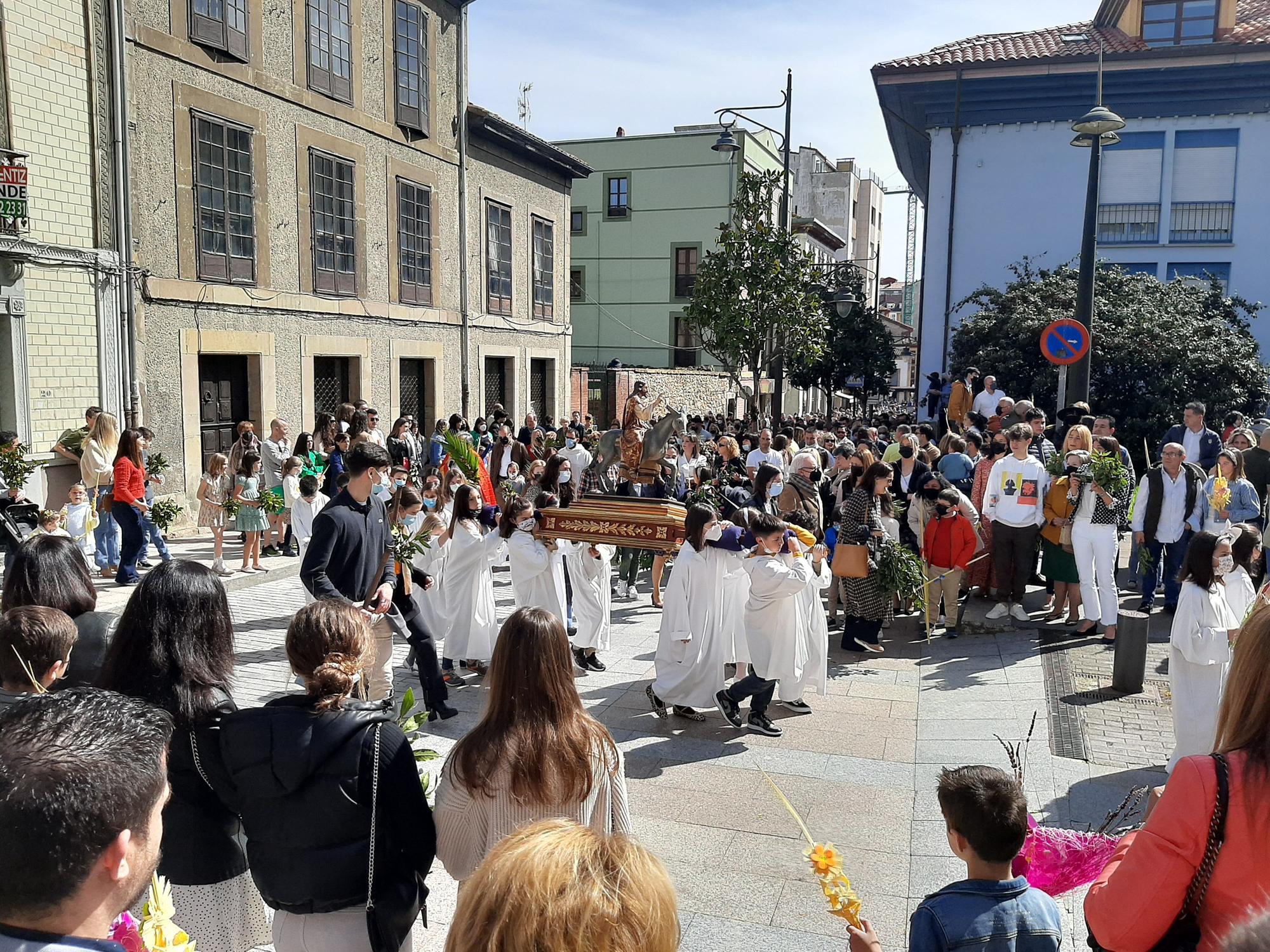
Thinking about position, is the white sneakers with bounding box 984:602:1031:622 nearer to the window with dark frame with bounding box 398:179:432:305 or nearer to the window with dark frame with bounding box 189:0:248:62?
the window with dark frame with bounding box 189:0:248:62

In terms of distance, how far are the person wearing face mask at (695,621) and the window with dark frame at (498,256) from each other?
54.1 ft

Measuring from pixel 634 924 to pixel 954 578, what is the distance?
880 cm

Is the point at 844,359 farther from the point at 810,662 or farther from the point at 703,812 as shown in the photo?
the point at 703,812

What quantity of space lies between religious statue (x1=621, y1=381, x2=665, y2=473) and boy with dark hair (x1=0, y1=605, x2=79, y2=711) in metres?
7.66

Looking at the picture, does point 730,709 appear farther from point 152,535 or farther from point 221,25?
point 221,25

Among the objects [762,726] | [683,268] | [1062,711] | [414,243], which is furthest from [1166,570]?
[683,268]

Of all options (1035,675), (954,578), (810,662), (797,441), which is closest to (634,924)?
(810,662)

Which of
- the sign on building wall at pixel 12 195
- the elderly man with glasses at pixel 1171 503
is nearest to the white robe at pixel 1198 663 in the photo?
the elderly man with glasses at pixel 1171 503

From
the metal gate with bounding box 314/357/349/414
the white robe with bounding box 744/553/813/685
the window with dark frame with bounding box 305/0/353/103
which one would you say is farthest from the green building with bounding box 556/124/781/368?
the white robe with bounding box 744/553/813/685

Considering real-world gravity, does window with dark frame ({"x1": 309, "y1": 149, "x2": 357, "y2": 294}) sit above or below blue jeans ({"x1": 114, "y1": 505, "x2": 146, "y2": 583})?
above

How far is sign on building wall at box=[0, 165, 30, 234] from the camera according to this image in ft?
39.2

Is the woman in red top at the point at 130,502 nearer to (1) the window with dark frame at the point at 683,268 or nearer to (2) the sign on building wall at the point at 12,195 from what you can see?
(2) the sign on building wall at the point at 12,195

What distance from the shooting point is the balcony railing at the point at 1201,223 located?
84.1 ft

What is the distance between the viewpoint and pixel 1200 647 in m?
5.71
